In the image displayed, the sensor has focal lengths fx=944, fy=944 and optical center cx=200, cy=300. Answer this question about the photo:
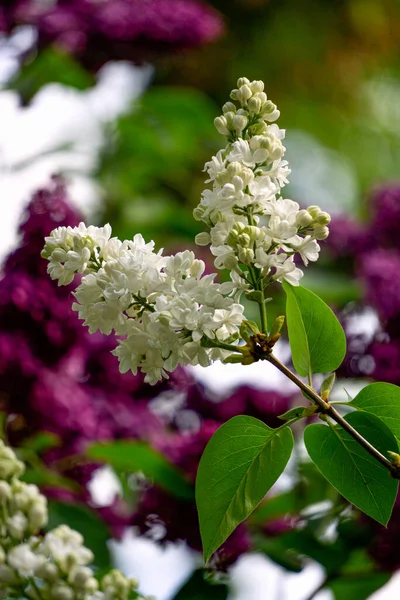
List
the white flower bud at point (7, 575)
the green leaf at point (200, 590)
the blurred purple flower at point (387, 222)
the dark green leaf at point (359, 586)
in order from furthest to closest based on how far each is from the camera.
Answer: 1. the blurred purple flower at point (387, 222)
2. the dark green leaf at point (359, 586)
3. the green leaf at point (200, 590)
4. the white flower bud at point (7, 575)

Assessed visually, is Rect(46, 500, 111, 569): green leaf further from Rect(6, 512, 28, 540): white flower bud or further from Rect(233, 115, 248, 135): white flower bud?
Rect(233, 115, 248, 135): white flower bud

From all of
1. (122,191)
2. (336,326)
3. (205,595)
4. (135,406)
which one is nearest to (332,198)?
(122,191)

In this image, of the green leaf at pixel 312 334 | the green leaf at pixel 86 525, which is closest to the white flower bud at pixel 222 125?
the green leaf at pixel 312 334

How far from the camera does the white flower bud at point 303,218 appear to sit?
20.8 inches

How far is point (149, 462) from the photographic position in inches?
37.2

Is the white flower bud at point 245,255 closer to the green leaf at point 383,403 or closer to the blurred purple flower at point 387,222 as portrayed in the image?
the green leaf at point 383,403

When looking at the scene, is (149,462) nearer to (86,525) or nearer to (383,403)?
(86,525)

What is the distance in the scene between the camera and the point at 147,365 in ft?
1.69

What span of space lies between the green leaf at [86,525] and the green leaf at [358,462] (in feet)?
1.47

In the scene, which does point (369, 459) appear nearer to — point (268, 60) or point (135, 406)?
point (135, 406)

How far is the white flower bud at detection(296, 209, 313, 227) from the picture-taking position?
20.8 inches

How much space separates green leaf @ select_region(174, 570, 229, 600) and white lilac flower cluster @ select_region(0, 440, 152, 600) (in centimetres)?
35

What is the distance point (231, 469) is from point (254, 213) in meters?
0.15

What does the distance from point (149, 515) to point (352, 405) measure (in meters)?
0.46
